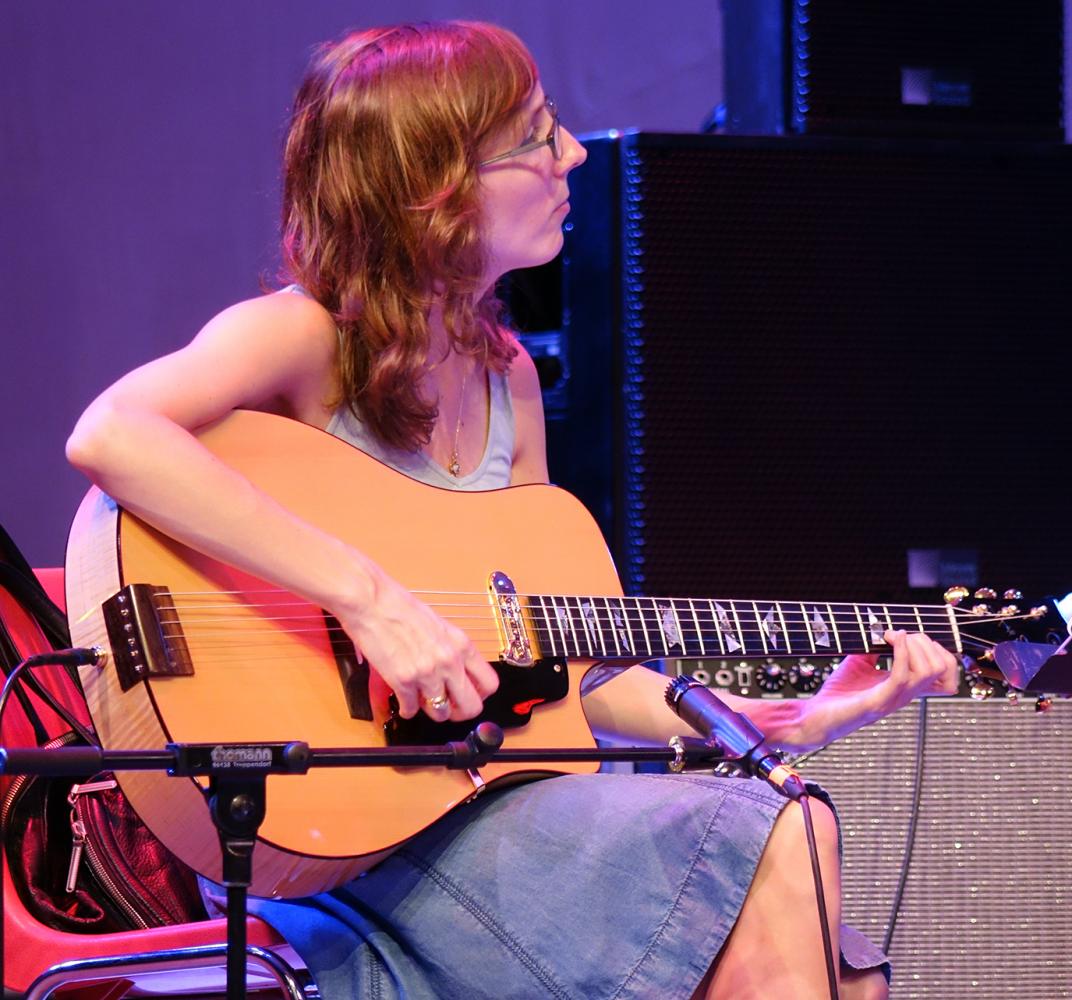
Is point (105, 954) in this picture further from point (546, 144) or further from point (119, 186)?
point (119, 186)

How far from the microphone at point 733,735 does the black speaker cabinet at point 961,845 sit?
1117 millimetres

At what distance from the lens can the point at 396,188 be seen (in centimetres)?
196

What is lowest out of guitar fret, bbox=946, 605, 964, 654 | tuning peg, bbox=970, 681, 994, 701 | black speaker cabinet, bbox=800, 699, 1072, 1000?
black speaker cabinet, bbox=800, 699, 1072, 1000

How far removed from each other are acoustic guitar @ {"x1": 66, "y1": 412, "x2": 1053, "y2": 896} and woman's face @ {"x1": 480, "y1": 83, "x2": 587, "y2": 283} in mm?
336

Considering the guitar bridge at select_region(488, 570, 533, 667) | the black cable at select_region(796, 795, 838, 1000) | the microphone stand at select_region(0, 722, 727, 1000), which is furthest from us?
the guitar bridge at select_region(488, 570, 533, 667)

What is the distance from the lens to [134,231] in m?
3.14

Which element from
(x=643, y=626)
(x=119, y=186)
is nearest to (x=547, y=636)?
(x=643, y=626)

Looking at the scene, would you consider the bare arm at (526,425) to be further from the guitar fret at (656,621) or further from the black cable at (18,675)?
the black cable at (18,675)

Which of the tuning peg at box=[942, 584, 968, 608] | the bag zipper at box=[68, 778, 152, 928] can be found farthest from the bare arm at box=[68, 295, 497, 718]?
A: the tuning peg at box=[942, 584, 968, 608]

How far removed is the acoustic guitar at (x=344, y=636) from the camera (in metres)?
1.59

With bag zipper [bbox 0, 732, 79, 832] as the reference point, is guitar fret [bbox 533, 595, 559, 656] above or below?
above

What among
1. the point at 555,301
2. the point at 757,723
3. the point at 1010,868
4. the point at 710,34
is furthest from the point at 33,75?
the point at 1010,868

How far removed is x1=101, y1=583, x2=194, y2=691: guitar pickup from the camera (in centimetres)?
157

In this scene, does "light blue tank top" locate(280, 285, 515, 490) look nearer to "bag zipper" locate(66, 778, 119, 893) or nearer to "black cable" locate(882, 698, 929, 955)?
"bag zipper" locate(66, 778, 119, 893)
